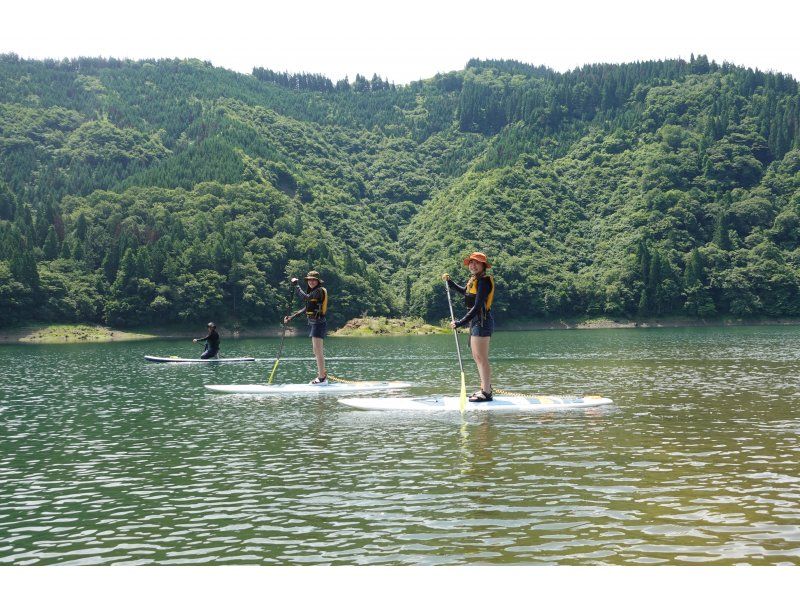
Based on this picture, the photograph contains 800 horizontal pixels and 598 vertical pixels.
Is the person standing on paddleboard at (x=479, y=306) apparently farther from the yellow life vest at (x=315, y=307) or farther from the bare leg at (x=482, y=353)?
the yellow life vest at (x=315, y=307)

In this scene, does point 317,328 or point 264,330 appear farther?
point 264,330

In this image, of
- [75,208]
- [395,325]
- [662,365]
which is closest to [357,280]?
[395,325]

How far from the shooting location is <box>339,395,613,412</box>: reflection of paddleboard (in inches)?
1073

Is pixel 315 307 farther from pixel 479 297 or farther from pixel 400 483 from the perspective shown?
pixel 400 483

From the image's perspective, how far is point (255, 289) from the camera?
15888 centimetres

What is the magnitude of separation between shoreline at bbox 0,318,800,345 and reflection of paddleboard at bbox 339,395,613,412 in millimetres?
113112

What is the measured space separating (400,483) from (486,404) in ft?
34.1

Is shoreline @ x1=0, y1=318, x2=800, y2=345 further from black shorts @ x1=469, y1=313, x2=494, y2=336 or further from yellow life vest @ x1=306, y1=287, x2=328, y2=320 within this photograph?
black shorts @ x1=469, y1=313, x2=494, y2=336

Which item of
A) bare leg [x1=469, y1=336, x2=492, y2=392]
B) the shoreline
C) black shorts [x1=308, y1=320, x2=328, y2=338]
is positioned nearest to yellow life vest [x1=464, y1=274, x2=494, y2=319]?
bare leg [x1=469, y1=336, x2=492, y2=392]

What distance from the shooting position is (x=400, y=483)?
17.2 metres

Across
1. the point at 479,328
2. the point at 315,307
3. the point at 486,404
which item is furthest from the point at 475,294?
the point at 315,307

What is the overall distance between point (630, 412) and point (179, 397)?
747 inches

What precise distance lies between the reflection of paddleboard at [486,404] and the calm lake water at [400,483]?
2.62 feet
